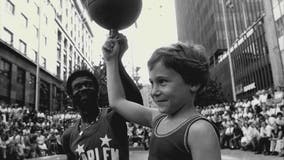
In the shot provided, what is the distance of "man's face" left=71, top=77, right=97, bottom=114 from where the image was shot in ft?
7.54

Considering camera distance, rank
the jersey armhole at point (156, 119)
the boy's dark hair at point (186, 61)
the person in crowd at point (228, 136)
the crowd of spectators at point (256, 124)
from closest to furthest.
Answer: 1. the boy's dark hair at point (186, 61)
2. the jersey armhole at point (156, 119)
3. the crowd of spectators at point (256, 124)
4. the person in crowd at point (228, 136)

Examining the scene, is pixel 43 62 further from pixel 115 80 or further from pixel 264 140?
pixel 115 80

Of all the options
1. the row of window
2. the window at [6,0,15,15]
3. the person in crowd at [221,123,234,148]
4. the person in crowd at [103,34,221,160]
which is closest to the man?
the person in crowd at [103,34,221,160]

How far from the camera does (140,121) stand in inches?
70.1

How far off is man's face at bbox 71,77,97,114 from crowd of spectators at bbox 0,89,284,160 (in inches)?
350

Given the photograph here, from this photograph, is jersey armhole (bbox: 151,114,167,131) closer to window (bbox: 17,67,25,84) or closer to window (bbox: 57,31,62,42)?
window (bbox: 17,67,25,84)

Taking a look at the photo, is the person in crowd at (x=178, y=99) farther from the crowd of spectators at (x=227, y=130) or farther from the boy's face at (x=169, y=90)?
the crowd of spectators at (x=227, y=130)

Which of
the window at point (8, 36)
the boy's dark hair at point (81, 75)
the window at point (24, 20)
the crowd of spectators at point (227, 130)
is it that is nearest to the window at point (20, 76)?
the window at point (8, 36)

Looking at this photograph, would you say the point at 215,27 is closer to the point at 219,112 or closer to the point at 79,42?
the point at 79,42

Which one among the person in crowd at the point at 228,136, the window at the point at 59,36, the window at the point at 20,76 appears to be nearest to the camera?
the person in crowd at the point at 228,136

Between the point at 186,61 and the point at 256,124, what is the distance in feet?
38.7

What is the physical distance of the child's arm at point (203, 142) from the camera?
1211 mm

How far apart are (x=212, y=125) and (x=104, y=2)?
1008 millimetres

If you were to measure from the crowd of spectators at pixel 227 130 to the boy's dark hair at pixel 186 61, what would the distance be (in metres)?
9.88
